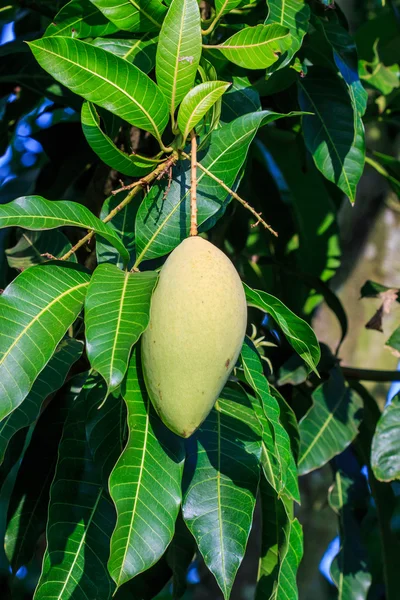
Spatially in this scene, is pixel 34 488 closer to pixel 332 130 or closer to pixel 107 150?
pixel 107 150

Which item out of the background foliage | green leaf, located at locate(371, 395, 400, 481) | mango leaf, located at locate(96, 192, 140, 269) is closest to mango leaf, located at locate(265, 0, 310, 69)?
the background foliage

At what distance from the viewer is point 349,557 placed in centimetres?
132

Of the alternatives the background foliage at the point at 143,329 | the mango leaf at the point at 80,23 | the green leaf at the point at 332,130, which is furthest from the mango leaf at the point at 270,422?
the mango leaf at the point at 80,23

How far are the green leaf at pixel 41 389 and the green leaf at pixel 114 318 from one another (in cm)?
17

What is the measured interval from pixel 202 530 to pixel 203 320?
0.30 m

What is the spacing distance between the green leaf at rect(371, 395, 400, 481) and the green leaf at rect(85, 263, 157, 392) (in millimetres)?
639

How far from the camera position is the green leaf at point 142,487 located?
0.71 metres

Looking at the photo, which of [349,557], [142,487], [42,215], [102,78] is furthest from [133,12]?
[349,557]

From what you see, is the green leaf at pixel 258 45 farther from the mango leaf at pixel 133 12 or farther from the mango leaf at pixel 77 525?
the mango leaf at pixel 77 525

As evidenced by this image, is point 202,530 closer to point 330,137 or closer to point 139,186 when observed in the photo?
point 139,186

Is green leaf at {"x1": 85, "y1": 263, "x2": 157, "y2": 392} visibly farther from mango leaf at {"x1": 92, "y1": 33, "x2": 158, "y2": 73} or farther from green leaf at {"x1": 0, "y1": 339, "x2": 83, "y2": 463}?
mango leaf at {"x1": 92, "y1": 33, "x2": 158, "y2": 73}

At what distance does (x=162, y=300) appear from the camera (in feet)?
2.24

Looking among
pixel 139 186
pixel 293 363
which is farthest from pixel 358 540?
pixel 139 186

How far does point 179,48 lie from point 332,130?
426 millimetres
